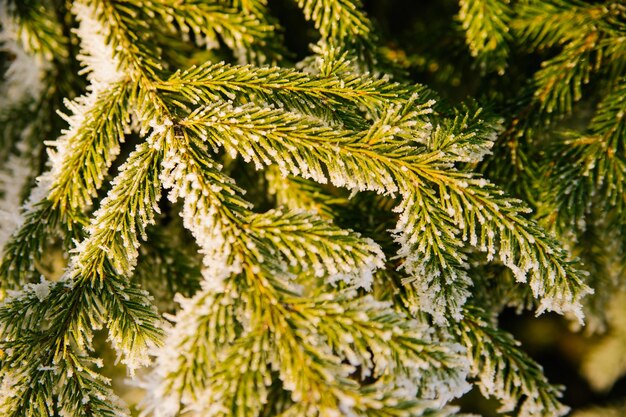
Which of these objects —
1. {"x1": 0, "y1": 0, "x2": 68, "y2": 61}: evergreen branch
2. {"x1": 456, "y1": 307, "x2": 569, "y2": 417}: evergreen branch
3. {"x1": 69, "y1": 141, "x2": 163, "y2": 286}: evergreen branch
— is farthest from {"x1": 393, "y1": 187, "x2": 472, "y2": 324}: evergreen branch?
{"x1": 0, "y1": 0, "x2": 68, "y2": 61}: evergreen branch

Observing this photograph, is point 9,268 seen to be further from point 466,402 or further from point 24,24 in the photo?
point 466,402

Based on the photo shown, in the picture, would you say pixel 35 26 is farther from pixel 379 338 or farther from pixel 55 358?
pixel 379 338

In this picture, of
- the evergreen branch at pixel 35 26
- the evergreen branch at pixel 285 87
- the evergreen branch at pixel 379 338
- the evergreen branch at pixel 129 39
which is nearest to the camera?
the evergreen branch at pixel 379 338

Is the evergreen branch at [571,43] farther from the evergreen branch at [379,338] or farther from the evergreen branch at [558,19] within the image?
the evergreen branch at [379,338]

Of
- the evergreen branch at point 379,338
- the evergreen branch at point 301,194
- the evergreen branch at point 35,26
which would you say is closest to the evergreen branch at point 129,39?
the evergreen branch at point 35,26

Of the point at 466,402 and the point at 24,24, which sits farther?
the point at 466,402

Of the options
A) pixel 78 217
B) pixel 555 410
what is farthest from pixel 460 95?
pixel 78 217

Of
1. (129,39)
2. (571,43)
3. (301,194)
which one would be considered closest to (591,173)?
(571,43)
